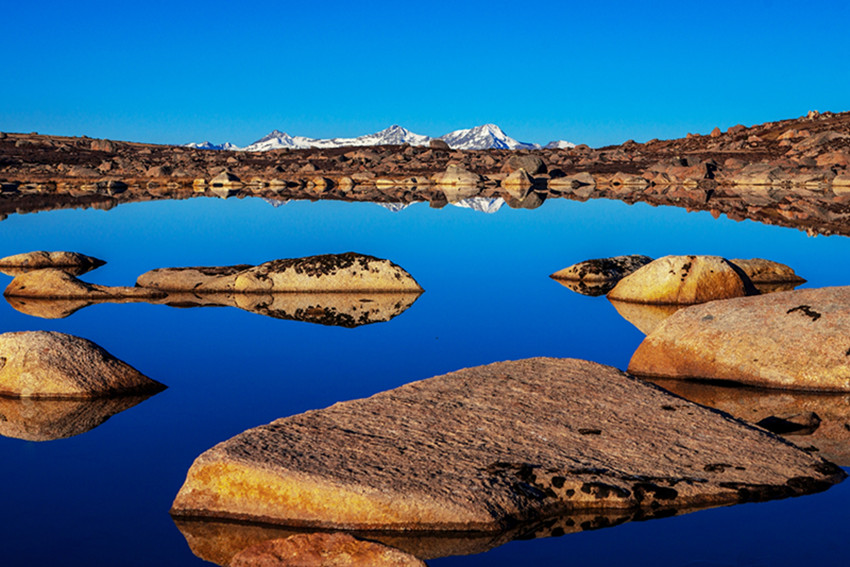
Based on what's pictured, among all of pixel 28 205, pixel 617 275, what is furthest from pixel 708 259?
pixel 28 205

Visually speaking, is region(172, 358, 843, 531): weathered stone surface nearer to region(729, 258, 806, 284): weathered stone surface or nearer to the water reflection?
the water reflection

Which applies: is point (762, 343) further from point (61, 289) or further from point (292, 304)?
point (61, 289)

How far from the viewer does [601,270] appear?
18062 millimetres

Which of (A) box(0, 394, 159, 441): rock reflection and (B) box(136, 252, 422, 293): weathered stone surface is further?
(B) box(136, 252, 422, 293): weathered stone surface

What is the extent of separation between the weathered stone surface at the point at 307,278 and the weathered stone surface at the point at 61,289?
670 millimetres

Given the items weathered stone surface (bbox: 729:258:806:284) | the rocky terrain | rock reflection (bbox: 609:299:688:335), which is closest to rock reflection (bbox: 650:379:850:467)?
rock reflection (bbox: 609:299:688:335)

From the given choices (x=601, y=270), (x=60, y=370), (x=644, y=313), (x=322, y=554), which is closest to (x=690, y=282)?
(x=644, y=313)

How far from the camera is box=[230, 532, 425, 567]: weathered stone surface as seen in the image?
518cm

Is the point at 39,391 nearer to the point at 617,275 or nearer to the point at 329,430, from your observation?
the point at 329,430

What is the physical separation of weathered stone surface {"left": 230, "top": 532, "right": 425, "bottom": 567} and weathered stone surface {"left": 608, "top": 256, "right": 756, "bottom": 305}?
1072cm

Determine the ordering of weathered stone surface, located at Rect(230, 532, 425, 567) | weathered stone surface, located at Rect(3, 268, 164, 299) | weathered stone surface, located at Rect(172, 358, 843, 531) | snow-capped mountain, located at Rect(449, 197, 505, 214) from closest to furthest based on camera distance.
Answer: weathered stone surface, located at Rect(230, 532, 425, 567), weathered stone surface, located at Rect(172, 358, 843, 531), weathered stone surface, located at Rect(3, 268, 164, 299), snow-capped mountain, located at Rect(449, 197, 505, 214)

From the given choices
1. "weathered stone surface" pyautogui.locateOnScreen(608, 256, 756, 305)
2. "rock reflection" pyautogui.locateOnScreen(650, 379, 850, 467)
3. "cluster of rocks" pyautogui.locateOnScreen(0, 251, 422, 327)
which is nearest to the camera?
"rock reflection" pyautogui.locateOnScreen(650, 379, 850, 467)

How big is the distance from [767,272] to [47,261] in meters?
14.7

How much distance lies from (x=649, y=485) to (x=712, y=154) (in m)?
97.0
